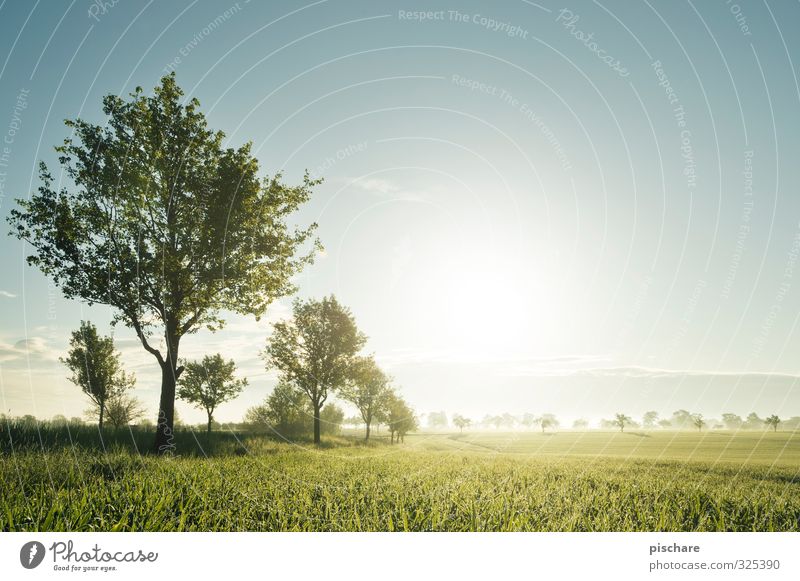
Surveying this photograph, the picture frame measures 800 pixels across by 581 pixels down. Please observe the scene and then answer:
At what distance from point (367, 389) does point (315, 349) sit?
16179 mm

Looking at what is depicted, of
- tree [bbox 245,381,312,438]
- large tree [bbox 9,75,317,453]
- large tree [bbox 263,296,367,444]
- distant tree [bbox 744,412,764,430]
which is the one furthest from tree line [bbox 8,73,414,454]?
distant tree [bbox 744,412,764,430]

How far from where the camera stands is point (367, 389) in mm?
43375

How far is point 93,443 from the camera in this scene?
10.5 metres

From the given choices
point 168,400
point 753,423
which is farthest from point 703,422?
point 168,400

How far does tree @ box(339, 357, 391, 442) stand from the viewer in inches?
1250

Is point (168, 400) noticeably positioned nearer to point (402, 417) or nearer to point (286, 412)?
point (286, 412)

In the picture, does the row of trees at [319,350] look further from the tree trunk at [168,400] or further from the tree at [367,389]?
the tree trunk at [168,400]

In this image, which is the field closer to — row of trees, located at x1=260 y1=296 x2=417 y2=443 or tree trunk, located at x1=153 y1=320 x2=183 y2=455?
tree trunk, located at x1=153 y1=320 x2=183 y2=455

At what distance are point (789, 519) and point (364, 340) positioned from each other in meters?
26.5

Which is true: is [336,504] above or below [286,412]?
above

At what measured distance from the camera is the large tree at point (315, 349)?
28.7 meters
